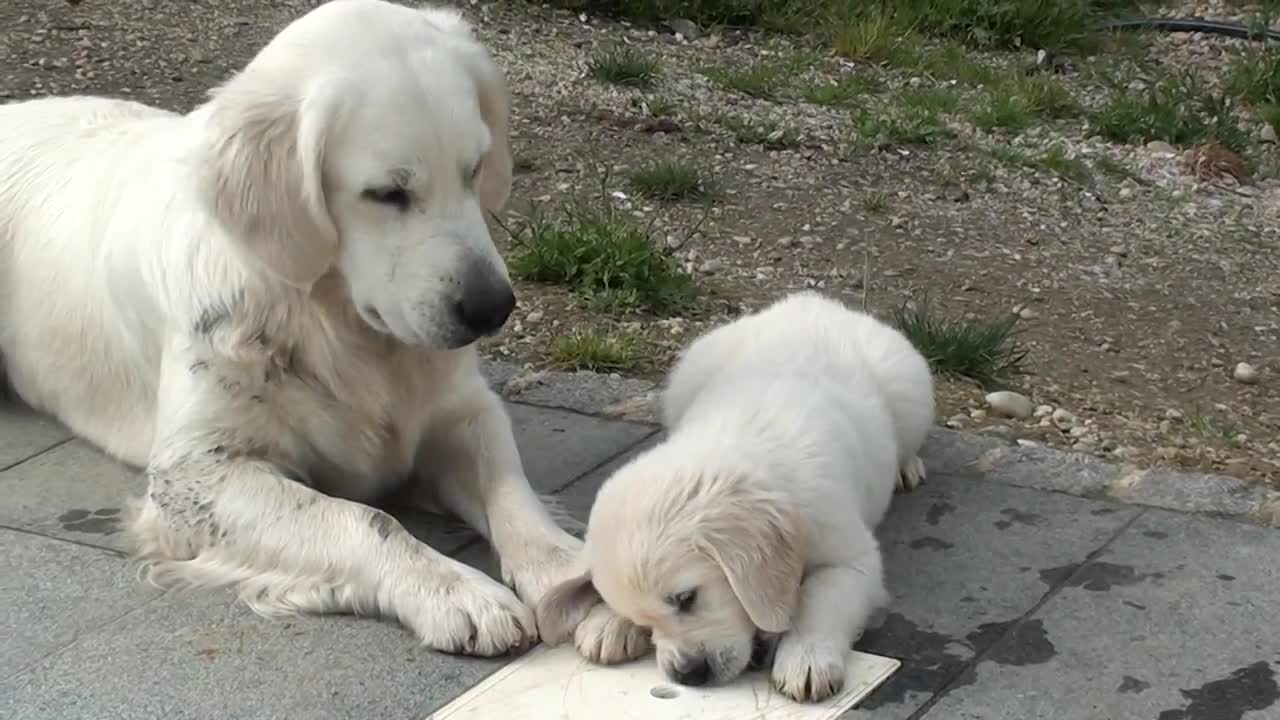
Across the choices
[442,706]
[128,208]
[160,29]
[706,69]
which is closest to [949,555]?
[442,706]

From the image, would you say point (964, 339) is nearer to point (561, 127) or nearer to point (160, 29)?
point (561, 127)

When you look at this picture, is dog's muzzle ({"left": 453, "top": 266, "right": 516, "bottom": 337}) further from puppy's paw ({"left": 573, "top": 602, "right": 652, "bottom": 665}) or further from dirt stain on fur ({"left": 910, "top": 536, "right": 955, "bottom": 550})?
dirt stain on fur ({"left": 910, "top": 536, "right": 955, "bottom": 550})

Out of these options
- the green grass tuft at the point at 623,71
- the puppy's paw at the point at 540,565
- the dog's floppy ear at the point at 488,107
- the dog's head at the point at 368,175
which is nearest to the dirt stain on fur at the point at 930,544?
the puppy's paw at the point at 540,565

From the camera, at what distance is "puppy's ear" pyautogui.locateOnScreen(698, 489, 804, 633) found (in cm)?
259

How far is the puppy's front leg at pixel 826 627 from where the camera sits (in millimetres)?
2600

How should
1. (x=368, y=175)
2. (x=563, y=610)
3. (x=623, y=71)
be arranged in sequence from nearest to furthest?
(x=563, y=610), (x=368, y=175), (x=623, y=71)

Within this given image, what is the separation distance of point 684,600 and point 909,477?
112 centimetres

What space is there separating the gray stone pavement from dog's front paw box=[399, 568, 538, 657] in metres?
0.04

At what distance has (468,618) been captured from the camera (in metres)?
2.81

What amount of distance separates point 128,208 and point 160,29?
449 centimetres

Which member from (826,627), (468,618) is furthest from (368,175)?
(826,627)

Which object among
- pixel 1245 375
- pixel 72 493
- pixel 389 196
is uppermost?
pixel 389 196

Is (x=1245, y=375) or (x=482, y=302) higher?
(x=482, y=302)

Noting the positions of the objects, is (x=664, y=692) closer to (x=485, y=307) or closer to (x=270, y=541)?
(x=485, y=307)
